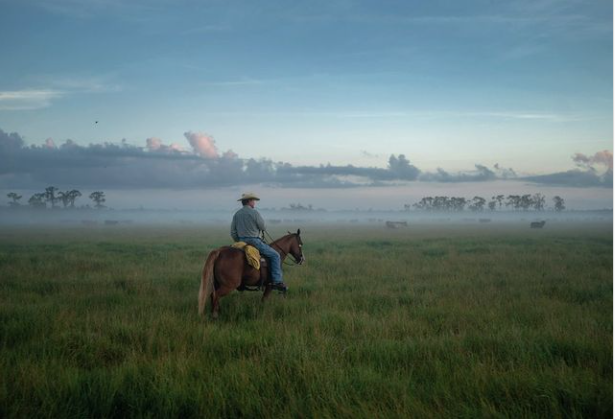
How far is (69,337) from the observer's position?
6.40 metres

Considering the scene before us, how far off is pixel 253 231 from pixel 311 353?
432 cm

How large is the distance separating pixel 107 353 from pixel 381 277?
980 cm

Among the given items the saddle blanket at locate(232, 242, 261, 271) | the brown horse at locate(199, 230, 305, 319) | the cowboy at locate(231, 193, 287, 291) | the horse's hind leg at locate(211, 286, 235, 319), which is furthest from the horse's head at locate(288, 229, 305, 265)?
the horse's hind leg at locate(211, 286, 235, 319)

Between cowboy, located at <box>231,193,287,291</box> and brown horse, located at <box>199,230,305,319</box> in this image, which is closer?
brown horse, located at <box>199,230,305,319</box>

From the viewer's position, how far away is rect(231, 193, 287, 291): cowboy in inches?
375

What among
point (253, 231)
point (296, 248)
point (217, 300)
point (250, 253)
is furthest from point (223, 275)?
point (296, 248)

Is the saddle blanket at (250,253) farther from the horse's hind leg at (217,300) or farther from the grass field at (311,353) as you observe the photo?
the grass field at (311,353)

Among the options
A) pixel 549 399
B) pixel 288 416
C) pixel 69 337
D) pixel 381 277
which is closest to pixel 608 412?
pixel 549 399

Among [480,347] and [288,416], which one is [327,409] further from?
[480,347]

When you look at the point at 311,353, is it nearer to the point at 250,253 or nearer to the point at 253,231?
the point at 250,253

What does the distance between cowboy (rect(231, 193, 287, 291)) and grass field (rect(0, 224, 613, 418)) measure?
0.84m

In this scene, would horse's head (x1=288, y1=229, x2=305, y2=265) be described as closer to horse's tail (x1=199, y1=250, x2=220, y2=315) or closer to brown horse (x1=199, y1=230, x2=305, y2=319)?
brown horse (x1=199, y1=230, x2=305, y2=319)

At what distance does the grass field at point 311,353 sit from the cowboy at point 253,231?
2.75 feet

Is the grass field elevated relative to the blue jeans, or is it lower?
lower
